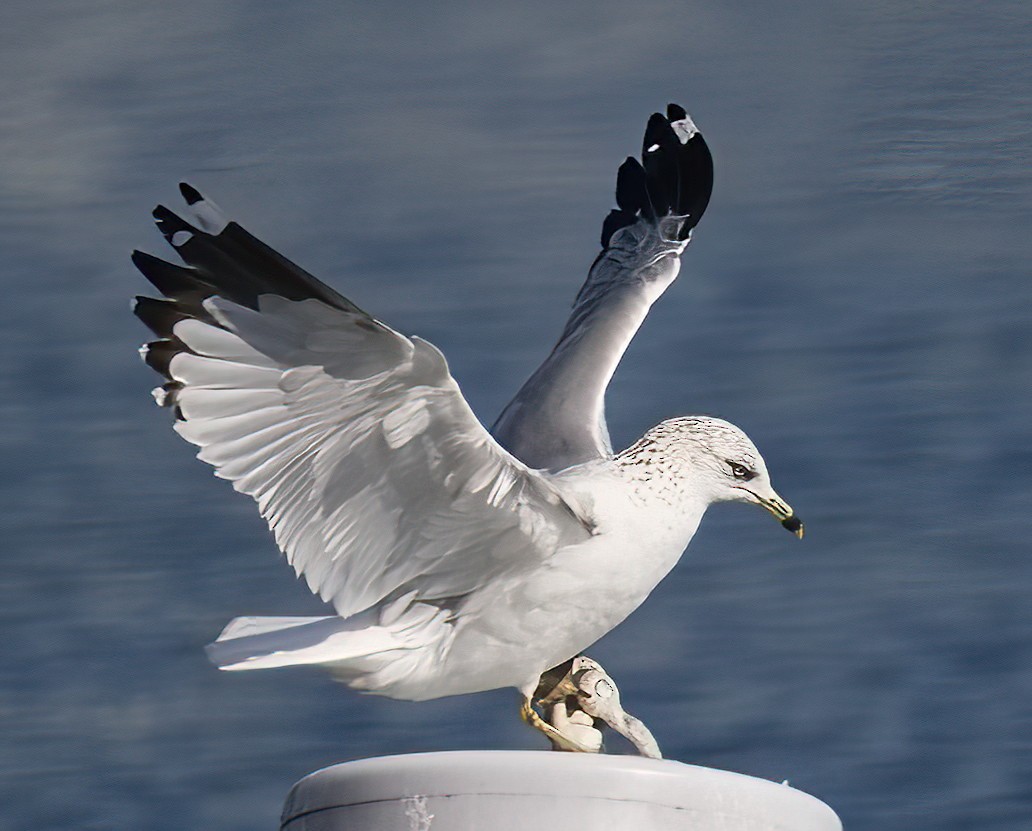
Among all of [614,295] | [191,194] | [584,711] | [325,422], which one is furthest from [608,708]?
[614,295]

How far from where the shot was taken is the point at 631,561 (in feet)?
12.3

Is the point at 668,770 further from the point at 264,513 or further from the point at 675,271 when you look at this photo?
the point at 675,271

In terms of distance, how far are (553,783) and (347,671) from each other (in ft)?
2.12

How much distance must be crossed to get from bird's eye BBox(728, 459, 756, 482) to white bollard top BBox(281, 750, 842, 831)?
2.52ft

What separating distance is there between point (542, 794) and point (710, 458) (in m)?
0.92

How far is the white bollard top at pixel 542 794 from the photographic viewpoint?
10.5 feet

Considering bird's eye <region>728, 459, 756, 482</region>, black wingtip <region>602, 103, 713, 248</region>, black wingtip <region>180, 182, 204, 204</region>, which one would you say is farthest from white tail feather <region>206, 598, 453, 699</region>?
black wingtip <region>602, 103, 713, 248</region>

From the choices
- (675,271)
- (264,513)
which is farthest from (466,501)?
(675,271)

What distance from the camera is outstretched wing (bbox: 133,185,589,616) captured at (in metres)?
3.50

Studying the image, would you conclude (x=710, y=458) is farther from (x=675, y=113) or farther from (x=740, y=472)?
(x=675, y=113)

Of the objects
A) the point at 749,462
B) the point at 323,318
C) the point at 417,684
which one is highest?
the point at 323,318

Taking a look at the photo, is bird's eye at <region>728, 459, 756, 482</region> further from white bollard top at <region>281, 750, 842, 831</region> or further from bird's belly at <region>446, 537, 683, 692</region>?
white bollard top at <region>281, 750, 842, 831</region>

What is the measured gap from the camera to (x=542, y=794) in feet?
10.5

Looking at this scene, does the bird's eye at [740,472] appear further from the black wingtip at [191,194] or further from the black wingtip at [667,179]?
the black wingtip at [667,179]
